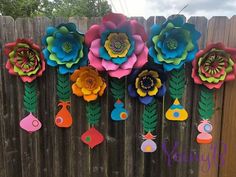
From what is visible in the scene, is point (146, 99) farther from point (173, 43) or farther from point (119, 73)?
point (173, 43)

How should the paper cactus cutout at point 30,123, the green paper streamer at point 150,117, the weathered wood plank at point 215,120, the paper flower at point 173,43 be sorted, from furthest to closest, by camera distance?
the paper cactus cutout at point 30,123 < the green paper streamer at point 150,117 < the weathered wood plank at point 215,120 < the paper flower at point 173,43

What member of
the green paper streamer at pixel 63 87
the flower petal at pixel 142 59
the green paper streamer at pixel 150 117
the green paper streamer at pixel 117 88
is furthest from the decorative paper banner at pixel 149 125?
the green paper streamer at pixel 63 87

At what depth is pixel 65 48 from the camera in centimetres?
202

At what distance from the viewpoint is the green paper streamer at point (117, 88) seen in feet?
6.83

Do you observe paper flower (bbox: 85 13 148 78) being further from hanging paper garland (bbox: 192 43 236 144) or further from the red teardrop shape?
the red teardrop shape

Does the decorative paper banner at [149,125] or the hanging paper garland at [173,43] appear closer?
the hanging paper garland at [173,43]

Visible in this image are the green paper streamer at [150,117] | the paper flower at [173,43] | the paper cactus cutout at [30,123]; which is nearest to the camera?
the paper flower at [173,43]

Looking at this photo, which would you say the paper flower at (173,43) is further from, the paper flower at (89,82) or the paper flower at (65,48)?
the paper flower at (65,48)

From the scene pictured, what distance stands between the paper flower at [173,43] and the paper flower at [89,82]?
485mm

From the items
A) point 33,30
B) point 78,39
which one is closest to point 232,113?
point 78,39

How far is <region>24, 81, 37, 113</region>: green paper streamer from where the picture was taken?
7.19ft

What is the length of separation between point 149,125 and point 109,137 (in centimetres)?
38

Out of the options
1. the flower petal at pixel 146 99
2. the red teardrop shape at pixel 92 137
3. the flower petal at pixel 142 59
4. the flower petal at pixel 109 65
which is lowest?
the red teardrop shape at pixel 92 137

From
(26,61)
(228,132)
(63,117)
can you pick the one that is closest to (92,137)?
(63,117)
